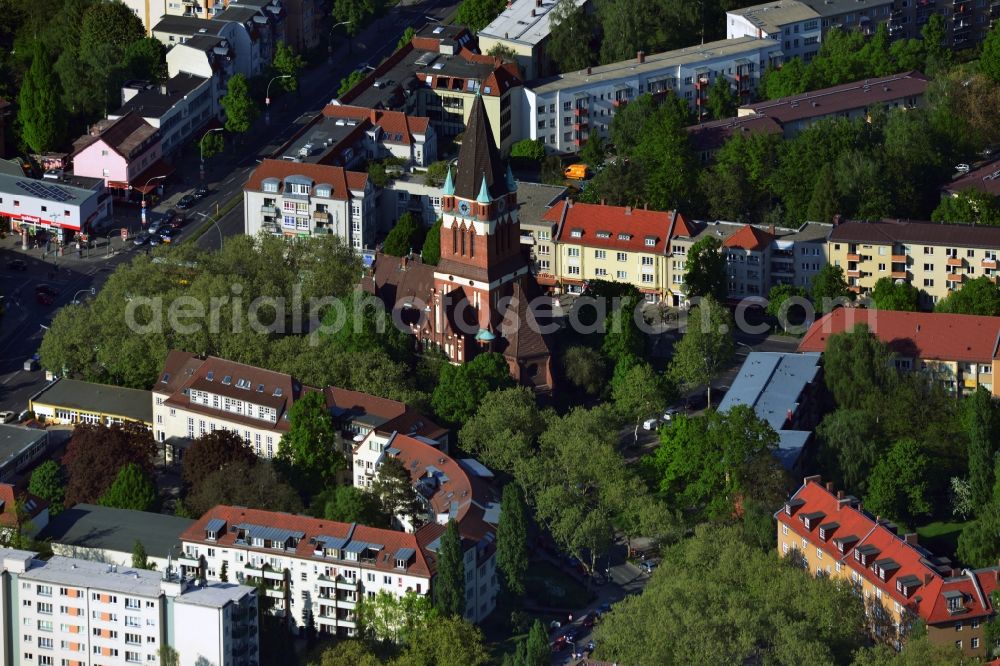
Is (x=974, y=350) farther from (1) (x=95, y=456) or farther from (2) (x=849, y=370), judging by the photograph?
(1) (x=95, y=456)

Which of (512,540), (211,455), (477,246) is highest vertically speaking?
(477,246)

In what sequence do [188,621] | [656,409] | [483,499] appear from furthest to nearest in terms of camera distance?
[656,409] → [483,499] → [188,621]

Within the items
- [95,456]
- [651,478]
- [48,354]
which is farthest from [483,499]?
[48,354]

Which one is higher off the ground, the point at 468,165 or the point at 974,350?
the point at 468,165

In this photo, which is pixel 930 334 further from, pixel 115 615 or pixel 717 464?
pixel 115 615

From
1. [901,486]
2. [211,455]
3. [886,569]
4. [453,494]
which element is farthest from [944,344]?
[211,455]

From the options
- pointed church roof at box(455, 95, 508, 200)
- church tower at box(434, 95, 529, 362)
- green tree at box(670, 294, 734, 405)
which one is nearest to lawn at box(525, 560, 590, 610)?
green tree at box(670, 294, 734, 405)

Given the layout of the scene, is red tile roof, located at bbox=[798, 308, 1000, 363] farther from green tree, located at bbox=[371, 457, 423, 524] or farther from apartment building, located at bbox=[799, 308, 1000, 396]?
green tree, located at bbox=[371, 457, 423, 524]
